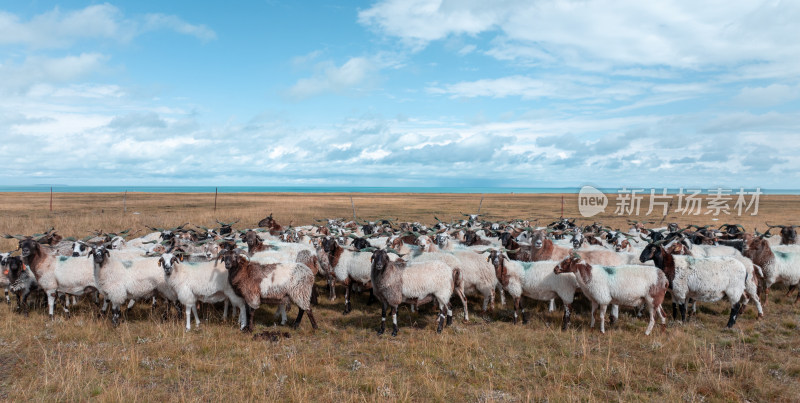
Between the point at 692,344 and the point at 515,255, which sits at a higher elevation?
the point at 515,255

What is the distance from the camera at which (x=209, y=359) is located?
24.8ft

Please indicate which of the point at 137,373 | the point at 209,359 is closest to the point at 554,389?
the point at 209,359

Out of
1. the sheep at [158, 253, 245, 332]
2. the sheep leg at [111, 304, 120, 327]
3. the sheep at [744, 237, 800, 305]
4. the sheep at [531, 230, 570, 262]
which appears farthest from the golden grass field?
the sheep at [531, 230, 570, 262]

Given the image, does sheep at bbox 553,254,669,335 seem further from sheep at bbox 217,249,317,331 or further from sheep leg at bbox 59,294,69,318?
sheep leg at bbox 59,294,69,318

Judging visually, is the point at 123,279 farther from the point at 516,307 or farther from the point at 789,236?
the point at 789,236

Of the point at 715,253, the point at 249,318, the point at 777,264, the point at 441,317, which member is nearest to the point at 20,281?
the point at 249,318

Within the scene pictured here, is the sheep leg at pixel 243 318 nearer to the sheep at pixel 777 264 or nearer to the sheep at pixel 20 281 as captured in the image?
the sheep at pixel 20 281

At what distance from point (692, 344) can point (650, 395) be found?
2574 millimetres

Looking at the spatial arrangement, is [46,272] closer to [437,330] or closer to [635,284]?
[437,330]

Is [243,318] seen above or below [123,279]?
below

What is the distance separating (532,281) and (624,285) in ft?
6.20

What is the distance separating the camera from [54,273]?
32.7ft

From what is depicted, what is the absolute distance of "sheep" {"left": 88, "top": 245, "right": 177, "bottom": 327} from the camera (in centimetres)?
937

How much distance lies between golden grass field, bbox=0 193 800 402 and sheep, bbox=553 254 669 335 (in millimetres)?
616
